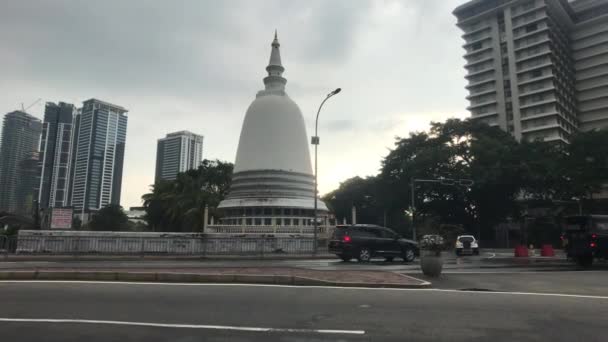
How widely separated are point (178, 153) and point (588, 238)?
117 meters

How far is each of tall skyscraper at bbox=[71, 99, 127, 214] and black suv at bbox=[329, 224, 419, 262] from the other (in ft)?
225

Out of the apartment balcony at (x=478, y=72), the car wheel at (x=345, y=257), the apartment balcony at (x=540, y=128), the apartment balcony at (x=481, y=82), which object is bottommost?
the car wheel at (x=345, y=257)

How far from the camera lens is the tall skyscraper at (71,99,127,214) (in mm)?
80000

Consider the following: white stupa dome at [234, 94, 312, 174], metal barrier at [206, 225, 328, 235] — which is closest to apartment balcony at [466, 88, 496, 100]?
white stupa dome at [234, 94, 312, 174]

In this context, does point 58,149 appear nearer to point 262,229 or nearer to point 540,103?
point 262,229

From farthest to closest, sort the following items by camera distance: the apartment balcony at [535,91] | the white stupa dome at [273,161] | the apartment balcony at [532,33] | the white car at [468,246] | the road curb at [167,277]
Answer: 1. the apartment balcony at [532,33]
2. the apartment balcony at [535,91]
3. the white stupa dome at [273,161]
4. the white car at [468,246]
5. the road curb at [167,277]

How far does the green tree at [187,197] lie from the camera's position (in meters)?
47.4

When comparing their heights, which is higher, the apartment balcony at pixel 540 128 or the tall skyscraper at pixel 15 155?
the apartment balcony at pixel 540 128

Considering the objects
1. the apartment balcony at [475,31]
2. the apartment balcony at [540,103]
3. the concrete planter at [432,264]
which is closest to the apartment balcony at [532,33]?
the apartment balcony at [475,31]

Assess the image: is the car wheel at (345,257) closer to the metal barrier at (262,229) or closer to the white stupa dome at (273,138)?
the metal barrier at (262,229)

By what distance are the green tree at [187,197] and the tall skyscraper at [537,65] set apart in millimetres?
65123

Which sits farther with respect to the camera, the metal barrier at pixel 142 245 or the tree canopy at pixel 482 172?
the tree canopy at pixel 482 172

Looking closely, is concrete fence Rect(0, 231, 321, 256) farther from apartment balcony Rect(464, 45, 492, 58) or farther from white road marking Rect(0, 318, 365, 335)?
apartment balcony Rect(464, 45, 492, 58)

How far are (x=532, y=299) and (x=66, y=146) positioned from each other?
5968cm
